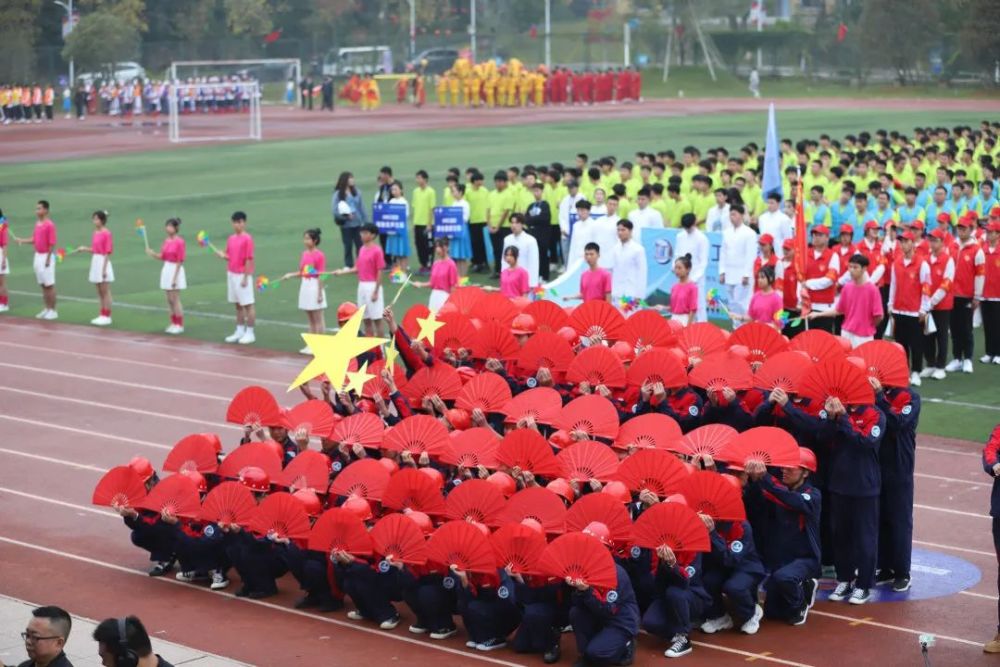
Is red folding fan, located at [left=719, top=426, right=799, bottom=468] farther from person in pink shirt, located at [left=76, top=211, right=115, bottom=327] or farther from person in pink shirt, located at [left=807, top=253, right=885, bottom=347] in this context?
person in pink shirt, located at [left=76, top=211, right=115, bottom=327]

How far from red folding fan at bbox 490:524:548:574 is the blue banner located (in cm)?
1437

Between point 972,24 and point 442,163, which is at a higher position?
point 972,24

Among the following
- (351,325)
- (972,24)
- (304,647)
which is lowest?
(304,647)

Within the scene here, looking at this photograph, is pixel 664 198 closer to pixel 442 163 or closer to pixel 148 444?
pixel 148 444

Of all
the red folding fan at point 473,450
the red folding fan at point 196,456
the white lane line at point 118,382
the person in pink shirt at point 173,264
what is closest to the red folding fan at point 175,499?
the red folding fan at point 196,456

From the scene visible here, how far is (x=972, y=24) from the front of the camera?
5403cm

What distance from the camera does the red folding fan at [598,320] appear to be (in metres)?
14.2

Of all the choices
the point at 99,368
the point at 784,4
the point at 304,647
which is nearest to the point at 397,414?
the point at 304,647

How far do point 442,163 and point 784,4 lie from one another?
49774mm

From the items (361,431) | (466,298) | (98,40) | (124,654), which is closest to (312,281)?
(466,298)

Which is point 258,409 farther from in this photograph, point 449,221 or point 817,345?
point 449,221

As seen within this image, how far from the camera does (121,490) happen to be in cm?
1207

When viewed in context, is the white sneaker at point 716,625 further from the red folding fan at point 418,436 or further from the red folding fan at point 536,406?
the red folding fan at point 418,436

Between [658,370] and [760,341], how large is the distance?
1.00 meters
